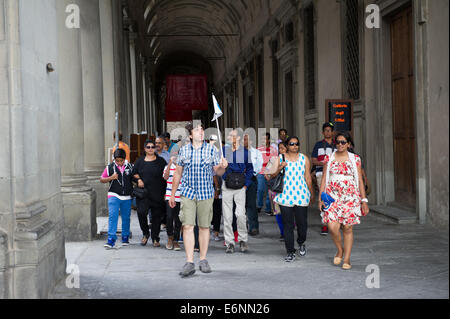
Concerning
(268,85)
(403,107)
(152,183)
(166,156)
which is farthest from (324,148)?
(268,85)

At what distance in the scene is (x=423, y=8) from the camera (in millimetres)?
9016

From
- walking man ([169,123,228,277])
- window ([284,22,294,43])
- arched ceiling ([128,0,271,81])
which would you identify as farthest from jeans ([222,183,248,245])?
arched ceiling ([128,0,271,81])

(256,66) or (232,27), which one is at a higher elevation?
(232,27)

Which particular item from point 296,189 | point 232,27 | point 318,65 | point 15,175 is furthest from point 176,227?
point 232,27

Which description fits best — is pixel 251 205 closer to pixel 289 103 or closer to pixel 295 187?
pixel 295 187

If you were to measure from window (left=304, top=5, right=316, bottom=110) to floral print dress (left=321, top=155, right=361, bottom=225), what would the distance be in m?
9.61

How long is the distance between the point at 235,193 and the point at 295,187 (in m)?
1.12

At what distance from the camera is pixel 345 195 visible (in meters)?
6.49

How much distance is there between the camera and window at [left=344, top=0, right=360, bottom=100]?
41.1ft

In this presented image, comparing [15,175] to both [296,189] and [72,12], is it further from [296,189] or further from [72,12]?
[72,12]

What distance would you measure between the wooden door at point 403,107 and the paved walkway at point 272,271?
1.58 meters

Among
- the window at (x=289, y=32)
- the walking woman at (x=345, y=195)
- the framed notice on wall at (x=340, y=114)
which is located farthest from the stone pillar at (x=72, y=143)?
the window at (x=289, y=32)

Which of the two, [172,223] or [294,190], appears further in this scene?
[172,223]

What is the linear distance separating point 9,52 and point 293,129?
1431cm
